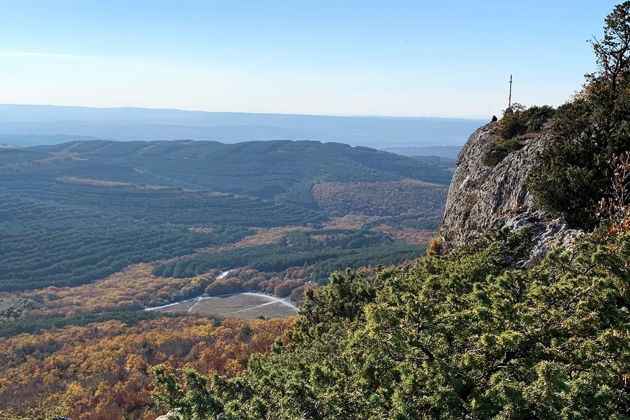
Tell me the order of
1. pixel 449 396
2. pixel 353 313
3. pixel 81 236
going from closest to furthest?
1. pixel 449 396
2. pixel 353 313
3. pixel 81 236

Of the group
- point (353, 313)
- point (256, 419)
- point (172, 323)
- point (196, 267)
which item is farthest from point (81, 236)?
point (256, 419)

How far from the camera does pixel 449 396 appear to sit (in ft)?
32.4

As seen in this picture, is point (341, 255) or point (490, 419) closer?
point (490, 419)

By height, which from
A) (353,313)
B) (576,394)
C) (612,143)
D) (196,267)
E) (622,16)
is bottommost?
(196,267)

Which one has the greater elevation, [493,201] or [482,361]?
[493,201]

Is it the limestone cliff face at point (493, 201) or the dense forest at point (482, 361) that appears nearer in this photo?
the dense forest at point (482, 361)

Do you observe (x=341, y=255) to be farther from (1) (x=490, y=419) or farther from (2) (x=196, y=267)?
(1) (x=490, y=419)

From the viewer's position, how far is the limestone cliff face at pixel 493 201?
73.8 ft

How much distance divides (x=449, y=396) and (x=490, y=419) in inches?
32.9

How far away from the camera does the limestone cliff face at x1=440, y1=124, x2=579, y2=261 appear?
22500 mm

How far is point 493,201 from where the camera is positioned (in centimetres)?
3106

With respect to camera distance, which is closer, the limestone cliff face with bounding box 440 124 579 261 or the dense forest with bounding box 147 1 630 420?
the dense forest with bounding box 147 1 630 420

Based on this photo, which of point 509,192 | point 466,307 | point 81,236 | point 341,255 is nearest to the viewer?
point 466,307

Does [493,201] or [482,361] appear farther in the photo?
[493,201]
